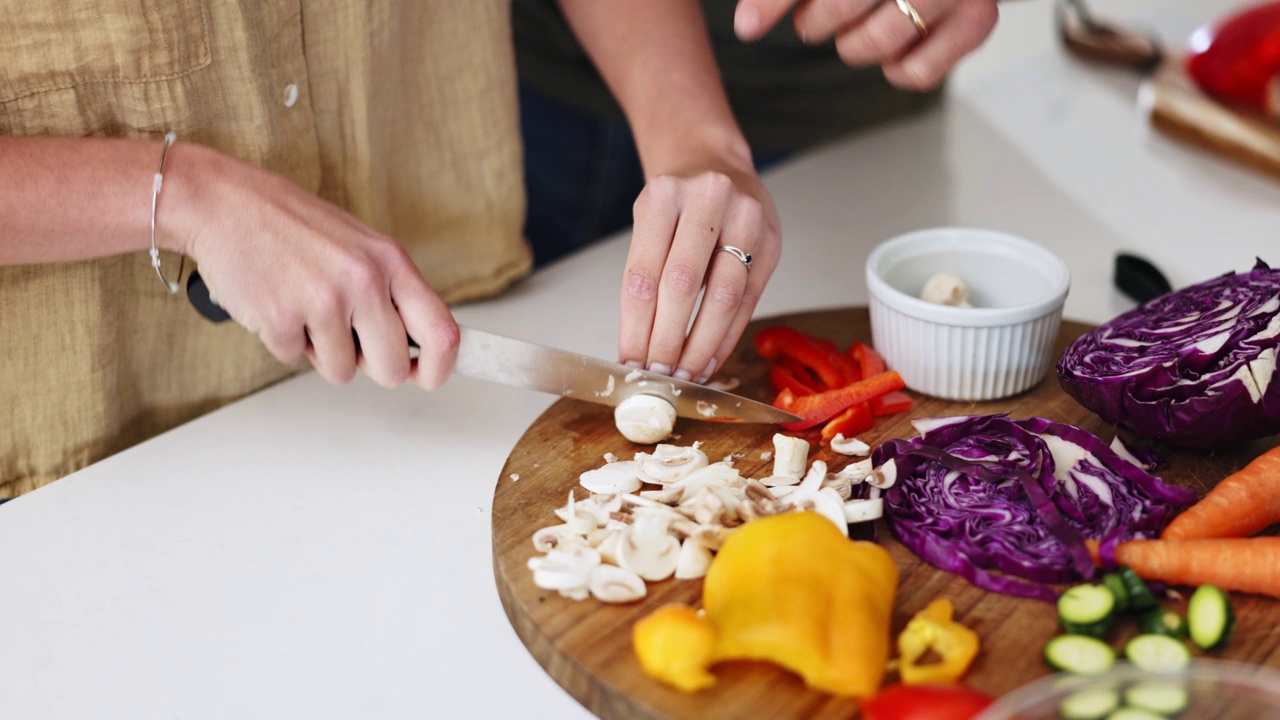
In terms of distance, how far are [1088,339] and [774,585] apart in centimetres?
71

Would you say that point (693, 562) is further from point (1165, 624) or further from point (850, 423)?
point (1165, 624)

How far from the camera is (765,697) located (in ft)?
3.68

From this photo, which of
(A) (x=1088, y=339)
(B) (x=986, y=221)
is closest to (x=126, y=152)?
(A) (x=1088, y=339)

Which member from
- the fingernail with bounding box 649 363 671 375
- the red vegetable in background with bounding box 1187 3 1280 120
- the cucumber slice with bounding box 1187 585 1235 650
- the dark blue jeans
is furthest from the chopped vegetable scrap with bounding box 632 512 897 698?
the red vegetable in background with bounding box 1187 3 1280 120

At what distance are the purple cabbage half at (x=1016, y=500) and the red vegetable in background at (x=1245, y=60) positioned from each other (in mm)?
1523

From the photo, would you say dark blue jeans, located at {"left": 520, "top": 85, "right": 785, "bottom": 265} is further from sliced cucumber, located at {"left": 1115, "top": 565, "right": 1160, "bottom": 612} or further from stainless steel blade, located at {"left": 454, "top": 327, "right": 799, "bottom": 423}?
sliced cucumber, located at {"left": 1115, "top": 565, "right": 1160, "bottom": 612}

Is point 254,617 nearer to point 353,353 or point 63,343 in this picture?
point 353,353

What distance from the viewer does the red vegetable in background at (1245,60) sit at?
2.52 meters

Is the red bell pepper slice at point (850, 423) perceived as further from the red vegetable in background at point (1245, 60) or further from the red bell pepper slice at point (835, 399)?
the red vegetable in background at point (1245, 60)

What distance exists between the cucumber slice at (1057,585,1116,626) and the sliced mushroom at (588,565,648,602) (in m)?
0.46

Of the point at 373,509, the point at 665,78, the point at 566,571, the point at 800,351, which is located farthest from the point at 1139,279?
the point at 373,509

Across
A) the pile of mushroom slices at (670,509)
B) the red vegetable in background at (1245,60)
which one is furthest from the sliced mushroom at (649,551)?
the red vegetable in background at (1245,60)

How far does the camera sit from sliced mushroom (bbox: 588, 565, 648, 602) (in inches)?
49.0

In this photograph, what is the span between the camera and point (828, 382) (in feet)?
5.46
